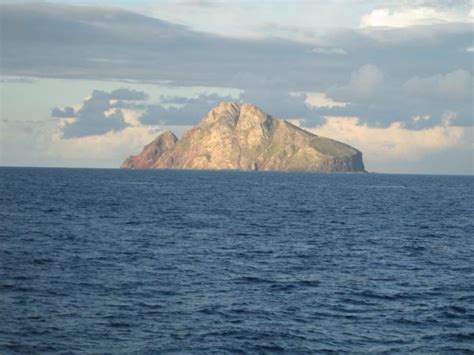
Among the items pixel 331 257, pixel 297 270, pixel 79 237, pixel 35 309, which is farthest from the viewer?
pixel 79 237

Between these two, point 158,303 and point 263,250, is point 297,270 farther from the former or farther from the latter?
point 158,303

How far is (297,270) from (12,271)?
2235 centimetres

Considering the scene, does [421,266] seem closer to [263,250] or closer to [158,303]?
[263,250]

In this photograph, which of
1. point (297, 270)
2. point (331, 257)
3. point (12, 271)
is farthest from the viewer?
point (331, 257)

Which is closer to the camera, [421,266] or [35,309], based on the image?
[35,309]

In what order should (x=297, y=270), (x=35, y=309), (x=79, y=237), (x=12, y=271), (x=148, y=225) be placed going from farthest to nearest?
1. (x=148, y=225)
2. (x=79, y=237)
3. (x=297, y=270)
4. (x=12, y=271)
5. (x=35, y=309)

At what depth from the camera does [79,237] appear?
70.2 meters

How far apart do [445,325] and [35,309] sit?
24072 millimetres

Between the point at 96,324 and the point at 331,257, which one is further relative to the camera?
the point at 331,257

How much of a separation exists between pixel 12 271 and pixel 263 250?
82.0 feet

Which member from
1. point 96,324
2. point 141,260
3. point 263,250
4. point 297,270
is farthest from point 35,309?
point 263,250

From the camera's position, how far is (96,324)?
36.1 meters

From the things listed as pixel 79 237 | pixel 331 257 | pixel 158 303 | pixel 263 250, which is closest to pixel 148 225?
pixel 79 237

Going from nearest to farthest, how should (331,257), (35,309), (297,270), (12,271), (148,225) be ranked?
1. (35,309)
2. (12,271)
3. (297,270)
4. (331,257)
5. (148,225)
